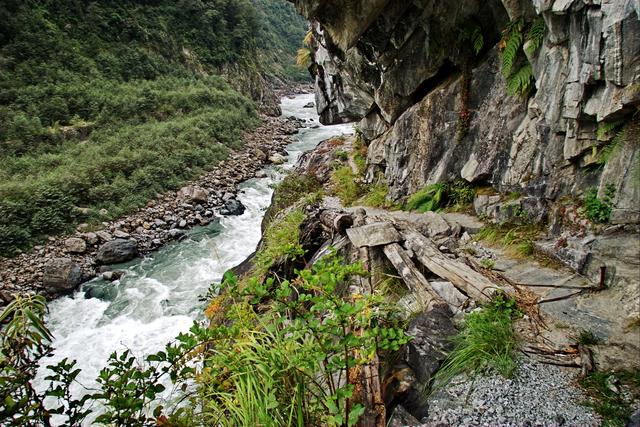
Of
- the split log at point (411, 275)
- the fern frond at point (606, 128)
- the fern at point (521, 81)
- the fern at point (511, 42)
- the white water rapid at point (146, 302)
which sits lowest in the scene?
the white water rapid at point (146, 302)

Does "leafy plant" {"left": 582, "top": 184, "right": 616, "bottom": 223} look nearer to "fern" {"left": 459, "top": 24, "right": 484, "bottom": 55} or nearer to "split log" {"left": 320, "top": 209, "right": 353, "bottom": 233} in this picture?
"split log" {"left": 320, "top": 209, "right": 353, "bottom": 233}

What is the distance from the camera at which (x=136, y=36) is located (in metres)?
32.9

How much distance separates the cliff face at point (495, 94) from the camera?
421 centimetres

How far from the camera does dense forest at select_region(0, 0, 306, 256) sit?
16891 millimetres

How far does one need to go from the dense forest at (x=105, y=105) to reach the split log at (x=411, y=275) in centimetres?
1558

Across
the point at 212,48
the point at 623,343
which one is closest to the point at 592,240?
the point at 623,343

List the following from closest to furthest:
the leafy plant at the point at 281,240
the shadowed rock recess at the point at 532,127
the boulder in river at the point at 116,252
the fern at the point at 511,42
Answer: the shadowed rock recess at the point at 532,127, the fern at the point at 511,42, the leafy plant at the point at 281,240, the boulder in river at the point at 116,252

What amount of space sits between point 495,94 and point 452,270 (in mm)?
4631

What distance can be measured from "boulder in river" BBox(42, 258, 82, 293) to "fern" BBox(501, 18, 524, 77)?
48.9ft

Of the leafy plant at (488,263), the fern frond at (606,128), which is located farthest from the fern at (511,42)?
the leafy plant at (488,263)

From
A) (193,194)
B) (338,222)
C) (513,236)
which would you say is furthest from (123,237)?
(513,236)

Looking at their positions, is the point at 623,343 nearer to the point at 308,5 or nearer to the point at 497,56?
the point at 497,56

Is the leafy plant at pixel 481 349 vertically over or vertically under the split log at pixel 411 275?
over

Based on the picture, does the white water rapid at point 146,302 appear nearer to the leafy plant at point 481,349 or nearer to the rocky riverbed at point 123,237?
the rocky riverbed at point 123,237
